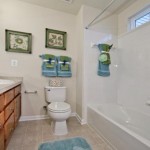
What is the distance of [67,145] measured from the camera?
152 centimetres

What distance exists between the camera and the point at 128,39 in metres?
2.25

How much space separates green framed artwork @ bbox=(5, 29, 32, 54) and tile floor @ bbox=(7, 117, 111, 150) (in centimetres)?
137

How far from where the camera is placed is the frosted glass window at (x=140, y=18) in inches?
78.7

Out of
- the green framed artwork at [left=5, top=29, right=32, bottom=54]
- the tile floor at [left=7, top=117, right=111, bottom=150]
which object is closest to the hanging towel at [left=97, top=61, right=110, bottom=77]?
the tile floor at [left=7, top=117, right=111, bottom=150]

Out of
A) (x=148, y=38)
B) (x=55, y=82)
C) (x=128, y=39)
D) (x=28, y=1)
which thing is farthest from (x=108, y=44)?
(x=28, y=1)

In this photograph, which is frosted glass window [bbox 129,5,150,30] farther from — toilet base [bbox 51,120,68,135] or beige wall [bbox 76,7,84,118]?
toilet base [bbox 51,120,68,135]

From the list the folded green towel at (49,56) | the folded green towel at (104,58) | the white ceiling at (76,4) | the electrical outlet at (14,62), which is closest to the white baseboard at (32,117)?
the electrical outlet at (14,62)

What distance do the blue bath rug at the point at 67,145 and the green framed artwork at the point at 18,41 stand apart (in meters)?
1.63

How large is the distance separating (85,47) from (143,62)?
104 cm

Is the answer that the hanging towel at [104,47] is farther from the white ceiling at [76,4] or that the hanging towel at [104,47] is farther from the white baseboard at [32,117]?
the white baseboard at [32,117]

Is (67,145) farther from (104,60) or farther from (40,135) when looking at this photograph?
(104,60)

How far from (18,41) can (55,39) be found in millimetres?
707

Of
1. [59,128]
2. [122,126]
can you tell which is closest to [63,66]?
[59,128]

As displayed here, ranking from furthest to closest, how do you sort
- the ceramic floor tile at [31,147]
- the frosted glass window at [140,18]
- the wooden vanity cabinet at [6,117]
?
1. the frosted glass window at [140,18]
2. the ceramic floor tile at [31,147]
3. the wooden vanity cabinet at [6,117]
